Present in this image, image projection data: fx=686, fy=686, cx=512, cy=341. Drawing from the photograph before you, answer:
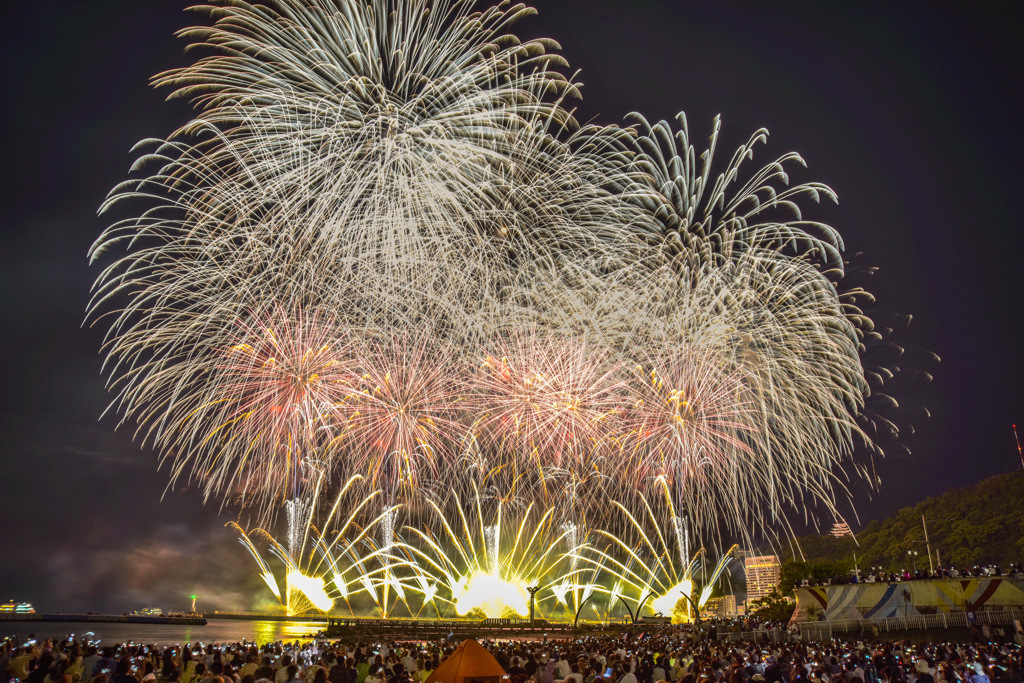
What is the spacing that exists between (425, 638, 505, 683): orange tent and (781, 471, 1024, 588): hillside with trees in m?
59.6

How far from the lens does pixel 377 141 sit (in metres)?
24.4

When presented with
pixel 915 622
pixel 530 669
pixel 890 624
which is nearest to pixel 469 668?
pixel 530 669

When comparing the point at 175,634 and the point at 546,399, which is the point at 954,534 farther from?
the point at 175,634

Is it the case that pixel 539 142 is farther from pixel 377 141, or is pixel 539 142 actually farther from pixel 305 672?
pixel 305 672

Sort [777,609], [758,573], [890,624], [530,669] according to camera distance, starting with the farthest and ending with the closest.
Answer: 1. [758,573]
2. [777,609]
3. [890,624]
4. [530,669]

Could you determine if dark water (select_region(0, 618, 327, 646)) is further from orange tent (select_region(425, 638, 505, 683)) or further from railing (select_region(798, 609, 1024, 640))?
orange tent (select_region(425, 638, 505, 683))

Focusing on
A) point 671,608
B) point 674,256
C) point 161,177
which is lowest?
point 671,608

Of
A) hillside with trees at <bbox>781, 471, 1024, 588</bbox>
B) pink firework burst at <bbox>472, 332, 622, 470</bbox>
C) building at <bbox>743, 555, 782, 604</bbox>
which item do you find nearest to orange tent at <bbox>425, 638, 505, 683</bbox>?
pink firework burst at <bbox>472, 332, 622, 470</bbox>

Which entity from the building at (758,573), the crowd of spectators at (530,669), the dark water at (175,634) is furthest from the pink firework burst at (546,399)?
the building at (758,573)

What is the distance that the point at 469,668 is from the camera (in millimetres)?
10617

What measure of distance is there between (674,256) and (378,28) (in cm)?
1430

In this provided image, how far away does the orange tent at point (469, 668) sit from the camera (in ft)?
34.6

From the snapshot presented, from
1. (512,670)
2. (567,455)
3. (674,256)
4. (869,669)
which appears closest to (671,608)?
(567,455)

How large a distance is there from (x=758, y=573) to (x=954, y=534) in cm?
9308
